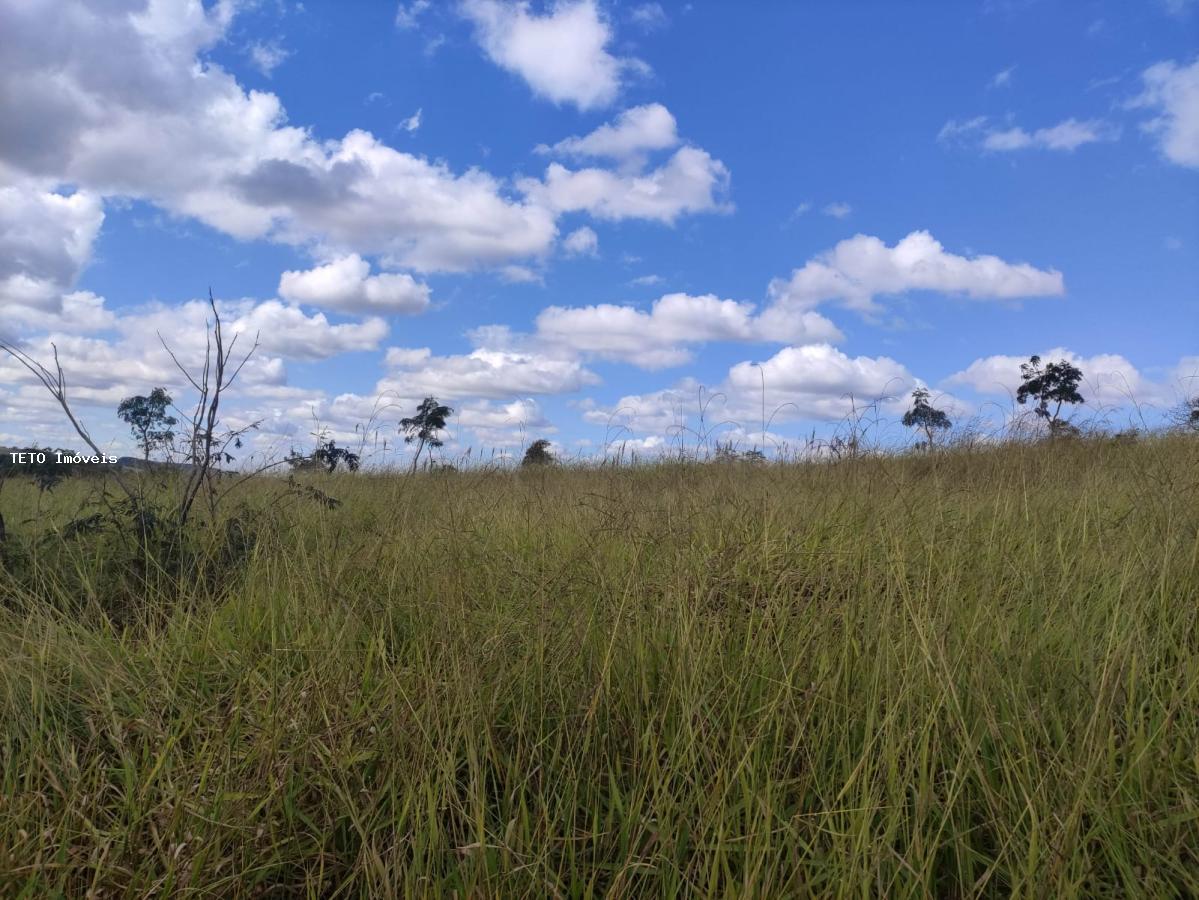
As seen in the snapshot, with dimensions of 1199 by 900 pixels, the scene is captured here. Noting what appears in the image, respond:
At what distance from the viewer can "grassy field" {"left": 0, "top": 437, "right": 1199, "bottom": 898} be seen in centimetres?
171

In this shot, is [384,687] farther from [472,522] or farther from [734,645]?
[472,522]

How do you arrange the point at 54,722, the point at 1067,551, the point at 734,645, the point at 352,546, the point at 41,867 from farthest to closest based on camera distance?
the point at 352,546
the point at 1067,551
the point at 734,645
the point at 54,722
the point at 41,867

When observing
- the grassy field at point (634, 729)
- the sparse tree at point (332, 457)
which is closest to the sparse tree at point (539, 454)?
the sparse tree at point (332, 457)

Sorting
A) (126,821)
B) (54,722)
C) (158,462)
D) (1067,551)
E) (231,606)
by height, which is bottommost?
(126,821)

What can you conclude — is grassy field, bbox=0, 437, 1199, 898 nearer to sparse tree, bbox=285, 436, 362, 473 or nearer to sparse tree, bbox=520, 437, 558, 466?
sparse tree, bbox=285, 436, 362, 473

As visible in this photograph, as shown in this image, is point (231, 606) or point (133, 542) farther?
point (133, 542)

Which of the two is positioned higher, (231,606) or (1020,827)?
(231,606)

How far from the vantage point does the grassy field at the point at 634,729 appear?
1709 mm

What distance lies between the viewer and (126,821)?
1990 mm

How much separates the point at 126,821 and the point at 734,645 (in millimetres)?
1728

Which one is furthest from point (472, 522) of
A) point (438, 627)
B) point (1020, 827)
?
point (1020, 827)

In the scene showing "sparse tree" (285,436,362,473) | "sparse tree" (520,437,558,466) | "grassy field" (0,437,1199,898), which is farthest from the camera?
"sparse tree" (520,437,558,466)

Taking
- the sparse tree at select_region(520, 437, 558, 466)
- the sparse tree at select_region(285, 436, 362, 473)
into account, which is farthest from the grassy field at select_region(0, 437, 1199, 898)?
the sparse tree at select_region(520, 437, 558, 466)

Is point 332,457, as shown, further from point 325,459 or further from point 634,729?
point 634,729
